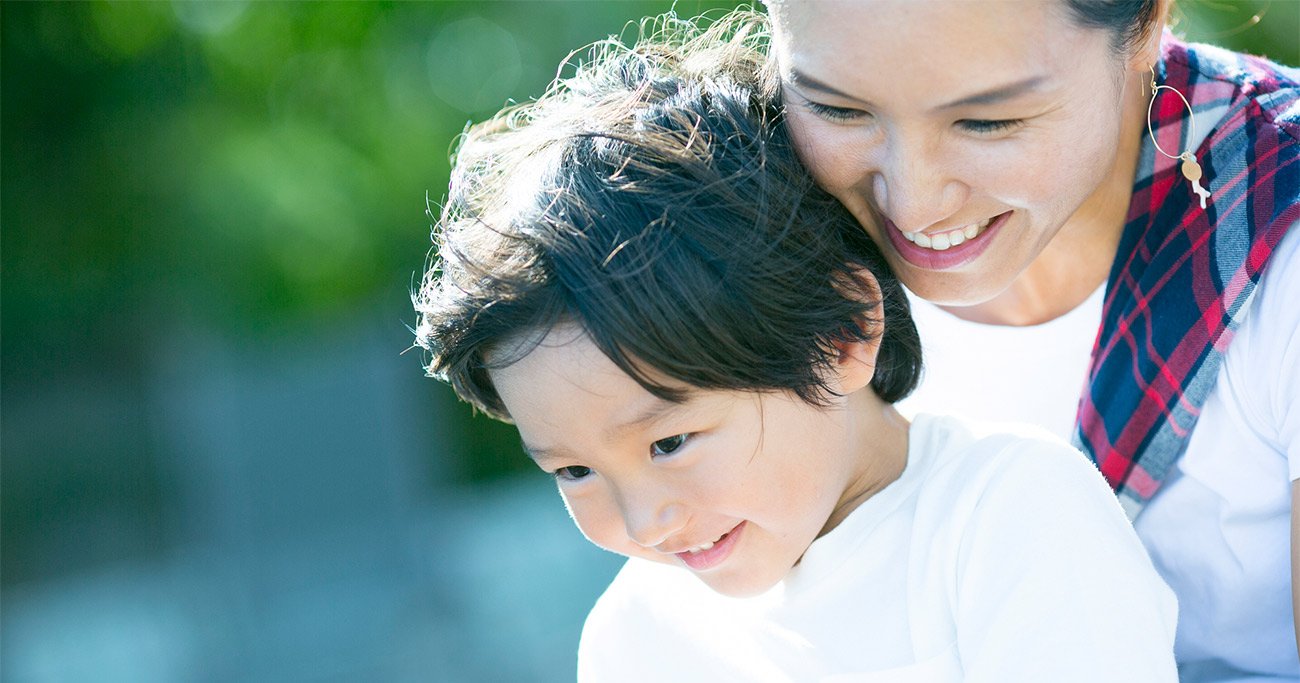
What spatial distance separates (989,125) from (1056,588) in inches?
17.5

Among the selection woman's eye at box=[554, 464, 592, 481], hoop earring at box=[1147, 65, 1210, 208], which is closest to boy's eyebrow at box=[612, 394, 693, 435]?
woman's eye at box=[554, 464, 592, 481]

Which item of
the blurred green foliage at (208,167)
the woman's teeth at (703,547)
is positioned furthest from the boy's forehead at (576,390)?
the blurred green foliage at (208,167)

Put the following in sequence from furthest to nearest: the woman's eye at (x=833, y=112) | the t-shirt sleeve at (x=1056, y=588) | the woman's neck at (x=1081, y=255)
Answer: the woman's neck at (x=1081, y=255)
the woman's eye at (x=833, y=112)
the t-shirt sleeve at (x=1056, y=588)

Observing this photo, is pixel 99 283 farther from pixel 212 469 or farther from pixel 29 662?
pixel 29 662

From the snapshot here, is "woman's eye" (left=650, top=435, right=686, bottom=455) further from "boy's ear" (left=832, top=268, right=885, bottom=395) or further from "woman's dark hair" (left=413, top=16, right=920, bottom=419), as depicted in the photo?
"boy's ear" (left=832, top=268, right=885, bottom=395)

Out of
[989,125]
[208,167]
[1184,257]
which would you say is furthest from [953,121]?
[208,167]

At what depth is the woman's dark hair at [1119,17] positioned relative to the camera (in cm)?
128

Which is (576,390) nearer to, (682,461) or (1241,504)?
(682,461)

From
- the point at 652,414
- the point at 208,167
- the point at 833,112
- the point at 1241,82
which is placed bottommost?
the point at 652,414

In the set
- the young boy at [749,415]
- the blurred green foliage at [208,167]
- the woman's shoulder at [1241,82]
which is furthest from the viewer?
the blurred green foliage at [208,167]

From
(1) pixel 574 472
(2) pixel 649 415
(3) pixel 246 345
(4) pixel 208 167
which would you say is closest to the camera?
(2) pixel 649 415

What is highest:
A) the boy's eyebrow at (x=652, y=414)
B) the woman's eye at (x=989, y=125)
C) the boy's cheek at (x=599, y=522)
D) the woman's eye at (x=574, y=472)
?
the woman's eye at (x=989, y=125)

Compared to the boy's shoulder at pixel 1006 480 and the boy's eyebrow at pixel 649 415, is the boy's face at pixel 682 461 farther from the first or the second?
the boy's shoulder at pixel 1006 480

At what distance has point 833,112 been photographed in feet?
4.38
